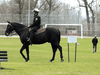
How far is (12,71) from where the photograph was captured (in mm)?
10711

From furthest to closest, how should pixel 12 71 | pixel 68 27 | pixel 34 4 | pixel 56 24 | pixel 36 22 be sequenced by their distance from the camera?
pixel 34 4
pixel 68 27
pixel 56 24
pixel 36 22
pixel 12 71

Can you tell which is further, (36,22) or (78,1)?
(78,1)

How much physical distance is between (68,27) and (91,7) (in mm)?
10192

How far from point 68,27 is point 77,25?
4.72 m

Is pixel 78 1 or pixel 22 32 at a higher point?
pixel 78 1

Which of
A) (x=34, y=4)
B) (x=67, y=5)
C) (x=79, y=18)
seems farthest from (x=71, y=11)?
(x=67, y=5)

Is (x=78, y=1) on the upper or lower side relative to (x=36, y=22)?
upper

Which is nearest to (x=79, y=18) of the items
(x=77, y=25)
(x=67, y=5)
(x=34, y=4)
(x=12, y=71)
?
(x=77, y=25)

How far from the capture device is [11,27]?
1535 centimetres

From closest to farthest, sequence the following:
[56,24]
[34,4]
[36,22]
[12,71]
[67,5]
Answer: [12,71] → [36,22] → [56,24] → [34,4] → [67,5]

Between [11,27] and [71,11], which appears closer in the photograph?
[11,27]

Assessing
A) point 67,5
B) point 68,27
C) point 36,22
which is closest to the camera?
point 36,22

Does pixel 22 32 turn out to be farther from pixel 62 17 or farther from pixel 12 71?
pixel 62 17

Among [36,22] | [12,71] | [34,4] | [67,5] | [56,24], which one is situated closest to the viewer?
[12,71]
